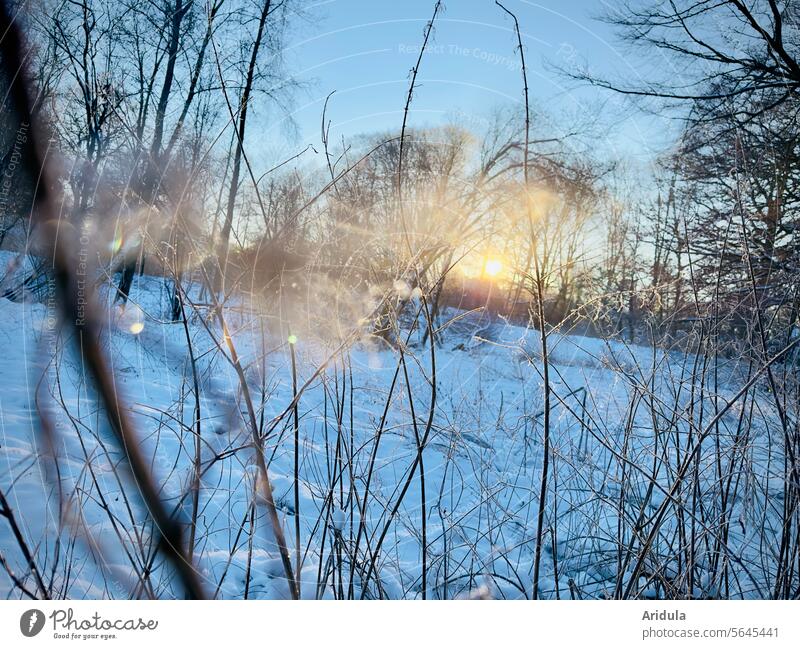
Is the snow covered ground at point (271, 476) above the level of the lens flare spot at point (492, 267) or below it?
below

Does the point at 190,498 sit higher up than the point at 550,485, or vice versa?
the point at 190,498

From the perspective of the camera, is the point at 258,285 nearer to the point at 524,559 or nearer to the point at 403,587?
the point at 403,587

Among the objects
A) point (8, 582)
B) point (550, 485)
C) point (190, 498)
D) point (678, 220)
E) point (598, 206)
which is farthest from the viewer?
point (598, 206)

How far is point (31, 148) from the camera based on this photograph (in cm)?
117

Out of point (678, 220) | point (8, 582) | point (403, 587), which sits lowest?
point (403, 587)

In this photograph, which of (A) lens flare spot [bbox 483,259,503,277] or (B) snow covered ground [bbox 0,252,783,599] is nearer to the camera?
(B) snow covered ground [bbox 0,252,783,599]

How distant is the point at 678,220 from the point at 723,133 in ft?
2.82

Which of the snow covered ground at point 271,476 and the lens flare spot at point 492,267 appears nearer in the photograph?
the snow covered ground at point 271,476

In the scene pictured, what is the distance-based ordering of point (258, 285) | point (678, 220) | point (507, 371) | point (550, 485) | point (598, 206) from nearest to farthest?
point (258, 285) → point (678, 220) → point (550, 485) → point (598, 206) → point (507, 371)

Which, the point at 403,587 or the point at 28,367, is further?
the point at 28,367

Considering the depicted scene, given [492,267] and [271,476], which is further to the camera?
[271,476]

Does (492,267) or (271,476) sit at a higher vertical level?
(492,267)

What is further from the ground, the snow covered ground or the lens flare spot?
the lens flare spot

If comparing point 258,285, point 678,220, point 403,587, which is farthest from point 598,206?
point 403,587
